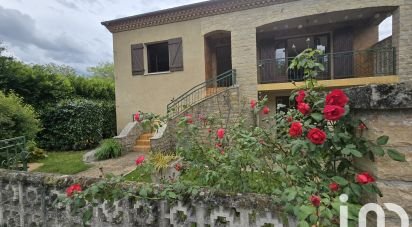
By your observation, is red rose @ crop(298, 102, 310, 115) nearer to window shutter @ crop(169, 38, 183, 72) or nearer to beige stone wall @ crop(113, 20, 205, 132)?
beige stone wall @ crop(113, 20, 205, 132)

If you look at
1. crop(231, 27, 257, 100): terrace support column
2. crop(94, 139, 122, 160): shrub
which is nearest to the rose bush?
crop(94, 139, 122, 160): shrub

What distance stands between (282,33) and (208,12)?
151 inches

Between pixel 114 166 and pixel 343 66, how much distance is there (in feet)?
34.3

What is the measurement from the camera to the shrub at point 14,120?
289 inches

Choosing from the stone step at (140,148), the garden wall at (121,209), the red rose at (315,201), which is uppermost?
the red rose at (315,201)

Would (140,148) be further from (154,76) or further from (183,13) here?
(183,13)

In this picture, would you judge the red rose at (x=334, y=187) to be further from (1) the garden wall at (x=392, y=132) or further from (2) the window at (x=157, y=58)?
(2) the window at (x=157, y=58)

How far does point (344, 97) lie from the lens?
3.89 feet

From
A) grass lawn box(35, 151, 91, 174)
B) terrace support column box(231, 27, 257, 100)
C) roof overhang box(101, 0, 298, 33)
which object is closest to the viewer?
grass lawn box(35, 151, 91, 174)

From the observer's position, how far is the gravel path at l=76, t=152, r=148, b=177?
7037 mm

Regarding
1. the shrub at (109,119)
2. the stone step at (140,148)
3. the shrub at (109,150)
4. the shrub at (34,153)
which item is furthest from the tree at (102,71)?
the shrub at (109,150)

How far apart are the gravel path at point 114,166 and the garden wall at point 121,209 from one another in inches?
181

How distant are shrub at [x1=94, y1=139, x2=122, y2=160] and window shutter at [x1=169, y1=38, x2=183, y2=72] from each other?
456 cm

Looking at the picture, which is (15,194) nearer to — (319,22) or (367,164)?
(367,164)
